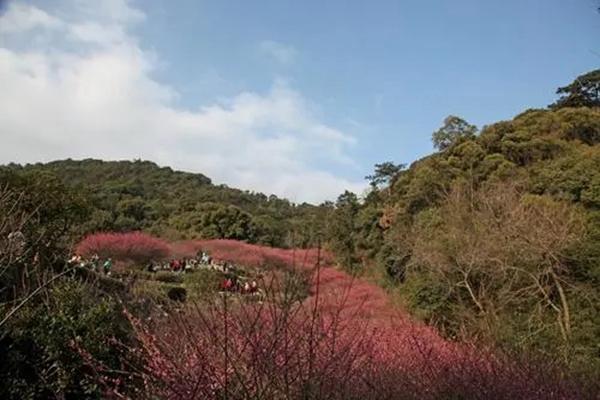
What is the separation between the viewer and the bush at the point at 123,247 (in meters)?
19.2

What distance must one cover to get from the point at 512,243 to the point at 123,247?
43.1 feet

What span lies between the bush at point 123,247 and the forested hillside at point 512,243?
764cm

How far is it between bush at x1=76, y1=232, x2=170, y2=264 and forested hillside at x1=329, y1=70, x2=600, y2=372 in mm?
7638

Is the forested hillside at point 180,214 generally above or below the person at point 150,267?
above

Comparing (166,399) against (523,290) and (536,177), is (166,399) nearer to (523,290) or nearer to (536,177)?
(523,290)

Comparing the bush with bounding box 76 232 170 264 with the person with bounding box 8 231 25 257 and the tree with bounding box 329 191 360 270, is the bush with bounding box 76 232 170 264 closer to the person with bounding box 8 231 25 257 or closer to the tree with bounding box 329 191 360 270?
the tree with bounding box 329 191 360 270

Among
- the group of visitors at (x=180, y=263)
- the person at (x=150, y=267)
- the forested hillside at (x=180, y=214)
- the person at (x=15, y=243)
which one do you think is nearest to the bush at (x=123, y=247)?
the person at (x=150, y=267)

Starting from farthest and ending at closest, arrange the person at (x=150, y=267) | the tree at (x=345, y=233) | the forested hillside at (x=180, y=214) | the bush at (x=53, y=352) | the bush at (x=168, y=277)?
the forested hillside at (x=180, y=214) < the tree at (x=345, y=233) < the person at (x=150, y=267) < the bush at (x=168, y=277) < the bush at (x=53, y=352)

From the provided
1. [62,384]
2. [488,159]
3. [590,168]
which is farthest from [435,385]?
[488,159]

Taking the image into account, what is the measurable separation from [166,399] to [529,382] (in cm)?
292

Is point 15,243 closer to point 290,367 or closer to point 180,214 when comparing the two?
point 290,367

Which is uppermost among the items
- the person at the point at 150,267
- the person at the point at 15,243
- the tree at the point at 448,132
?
the tree at the point at 448,132

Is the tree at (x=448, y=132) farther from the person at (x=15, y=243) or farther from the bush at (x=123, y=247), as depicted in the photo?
the person at (x=15, y=243)

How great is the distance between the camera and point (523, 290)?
11523 mm
